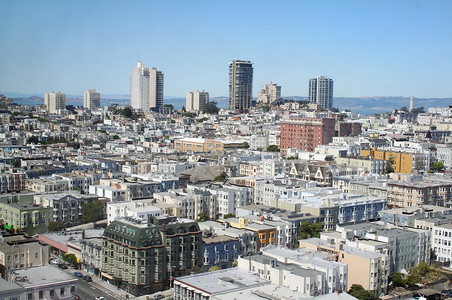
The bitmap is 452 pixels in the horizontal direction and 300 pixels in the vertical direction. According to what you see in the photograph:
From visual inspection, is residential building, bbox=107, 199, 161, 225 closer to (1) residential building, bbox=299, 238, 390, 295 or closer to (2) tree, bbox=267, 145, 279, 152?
(1) residential building, bbox=299, 238, 390, 295

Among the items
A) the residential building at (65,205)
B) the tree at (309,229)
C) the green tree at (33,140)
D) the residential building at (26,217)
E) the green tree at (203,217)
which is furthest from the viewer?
the green tree at (33,140)

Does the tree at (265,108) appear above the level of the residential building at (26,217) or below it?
above

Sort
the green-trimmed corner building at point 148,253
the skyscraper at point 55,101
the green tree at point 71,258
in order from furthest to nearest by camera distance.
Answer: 1. the skyscraper at point 55,101
2. the green tree at point 71,258
3. the green-trimmed corner building at point 148,253

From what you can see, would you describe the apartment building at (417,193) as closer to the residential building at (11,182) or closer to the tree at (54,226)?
the tree at (54,226)

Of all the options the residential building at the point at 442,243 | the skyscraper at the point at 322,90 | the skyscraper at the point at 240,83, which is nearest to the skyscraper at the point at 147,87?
the skyscraper at the point at 240,83

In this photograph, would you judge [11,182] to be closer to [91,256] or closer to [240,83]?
[91,256]

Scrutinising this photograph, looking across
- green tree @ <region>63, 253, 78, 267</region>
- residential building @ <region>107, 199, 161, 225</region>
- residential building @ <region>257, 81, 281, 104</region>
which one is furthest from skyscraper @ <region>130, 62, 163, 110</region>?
green tree @ <region>63, 253, 78, 267</region>

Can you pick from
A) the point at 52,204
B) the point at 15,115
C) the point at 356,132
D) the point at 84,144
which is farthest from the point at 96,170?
the point at 15,115
